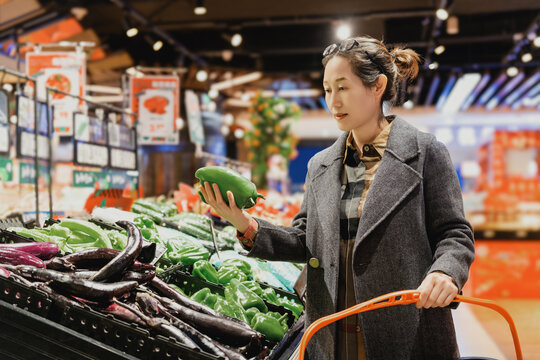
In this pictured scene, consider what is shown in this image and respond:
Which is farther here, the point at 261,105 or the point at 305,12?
the point at 261,105

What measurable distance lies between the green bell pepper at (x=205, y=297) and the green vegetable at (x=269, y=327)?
9.5 inches

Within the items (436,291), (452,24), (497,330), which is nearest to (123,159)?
(436,291)

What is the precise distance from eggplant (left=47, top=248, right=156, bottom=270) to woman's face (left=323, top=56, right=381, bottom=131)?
102cm

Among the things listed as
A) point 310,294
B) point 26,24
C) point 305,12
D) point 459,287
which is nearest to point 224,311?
point 310,294

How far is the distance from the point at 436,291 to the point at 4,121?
2.88 metres

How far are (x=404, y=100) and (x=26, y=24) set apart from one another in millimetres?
8805

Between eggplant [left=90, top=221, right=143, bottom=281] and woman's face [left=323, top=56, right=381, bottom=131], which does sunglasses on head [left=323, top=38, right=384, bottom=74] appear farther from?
eggplant [left=90, top=221, right=143, bottom=281]

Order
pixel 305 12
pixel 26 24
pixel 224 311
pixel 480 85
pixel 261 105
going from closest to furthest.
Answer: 1. pixel 224 311
2. pixel 26 24
3. pixel 305 12
4. pixel 261 105
5. pixel 480 85

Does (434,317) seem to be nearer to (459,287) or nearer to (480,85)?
(459,287)

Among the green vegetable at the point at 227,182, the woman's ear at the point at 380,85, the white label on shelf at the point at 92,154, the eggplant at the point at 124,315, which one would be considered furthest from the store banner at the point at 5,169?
the woman's ear at the point at 380,85

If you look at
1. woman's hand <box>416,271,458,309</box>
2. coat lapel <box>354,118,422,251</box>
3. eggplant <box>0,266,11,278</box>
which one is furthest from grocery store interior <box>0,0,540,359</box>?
woman's hand <box>416,271,458,309</box>

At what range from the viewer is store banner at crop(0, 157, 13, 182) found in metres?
3.52

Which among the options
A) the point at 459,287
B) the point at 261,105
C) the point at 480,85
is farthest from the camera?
the point at 480,85

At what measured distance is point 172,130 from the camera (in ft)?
26.1
